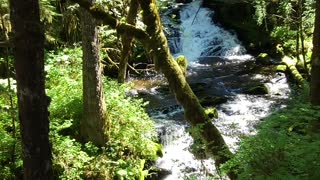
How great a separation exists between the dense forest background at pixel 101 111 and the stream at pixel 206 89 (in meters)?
0.65

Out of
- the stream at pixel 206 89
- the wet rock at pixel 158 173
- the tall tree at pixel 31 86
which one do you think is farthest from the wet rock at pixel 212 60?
the tall tree at pixel 31 86

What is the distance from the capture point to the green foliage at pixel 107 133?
7008 millimetres

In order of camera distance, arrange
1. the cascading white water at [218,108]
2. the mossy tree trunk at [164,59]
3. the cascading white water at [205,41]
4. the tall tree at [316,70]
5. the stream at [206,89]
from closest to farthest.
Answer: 1. the tall tree at [316,70]
2. the mossy tree trunk at [164,59]
3. the cascading white water at [218,108]
4. the stream at [206,89]
5. the cascading white water at [205,41]

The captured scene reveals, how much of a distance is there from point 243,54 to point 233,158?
14.2 metres

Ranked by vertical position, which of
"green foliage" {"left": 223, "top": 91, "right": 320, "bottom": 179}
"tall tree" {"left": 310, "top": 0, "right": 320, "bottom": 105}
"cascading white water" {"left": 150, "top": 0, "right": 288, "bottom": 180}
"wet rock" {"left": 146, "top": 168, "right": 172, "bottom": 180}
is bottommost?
"wet rock" {"left": 146, "top": 168, "right": 172, "bottom": 180}

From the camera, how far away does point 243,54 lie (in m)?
18.1

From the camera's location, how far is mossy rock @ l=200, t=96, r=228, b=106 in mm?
11930

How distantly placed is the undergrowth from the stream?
2.80 feet

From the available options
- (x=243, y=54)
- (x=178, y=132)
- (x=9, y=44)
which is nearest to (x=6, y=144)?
(x=9, y=44)

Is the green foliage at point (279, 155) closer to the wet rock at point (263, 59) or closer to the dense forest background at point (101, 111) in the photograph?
the dense forest background at point (101, 111)

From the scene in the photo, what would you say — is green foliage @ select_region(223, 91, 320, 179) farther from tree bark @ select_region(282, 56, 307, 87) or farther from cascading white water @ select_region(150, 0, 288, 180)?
tree bark @ select_region(282, 56, 307, 87)

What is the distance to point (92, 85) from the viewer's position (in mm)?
7578

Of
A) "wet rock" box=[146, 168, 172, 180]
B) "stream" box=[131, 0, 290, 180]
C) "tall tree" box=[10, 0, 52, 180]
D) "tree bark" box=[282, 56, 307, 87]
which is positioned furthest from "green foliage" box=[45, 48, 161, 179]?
"tree bark" box=[282, 56, 307, 87]

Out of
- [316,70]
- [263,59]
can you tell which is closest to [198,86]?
[263,59]
